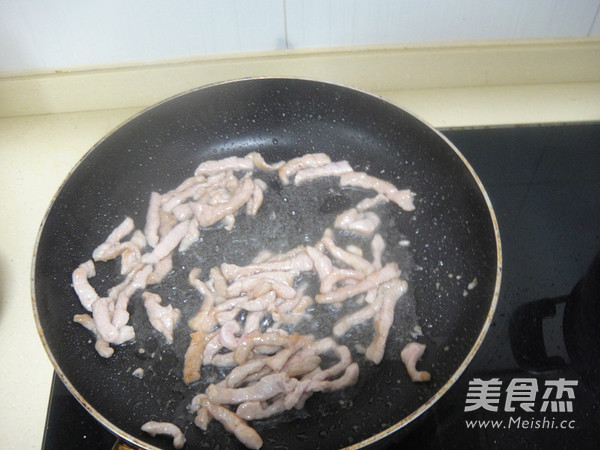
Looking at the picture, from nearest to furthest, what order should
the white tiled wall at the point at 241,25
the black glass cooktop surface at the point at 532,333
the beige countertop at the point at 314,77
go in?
the black glass cooktop surface at the point at 532,333 → the white tiled wall at the point at 241,25 → the beige countertop at the point at 314,77

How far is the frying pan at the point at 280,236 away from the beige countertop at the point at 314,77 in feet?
0.59

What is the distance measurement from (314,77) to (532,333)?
35.2 inches

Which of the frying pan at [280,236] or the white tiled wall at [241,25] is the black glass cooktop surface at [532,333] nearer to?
the frying pan at [280,236]

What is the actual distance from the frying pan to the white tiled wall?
→ 0.18 meters

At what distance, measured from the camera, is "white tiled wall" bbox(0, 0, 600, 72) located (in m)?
1.34

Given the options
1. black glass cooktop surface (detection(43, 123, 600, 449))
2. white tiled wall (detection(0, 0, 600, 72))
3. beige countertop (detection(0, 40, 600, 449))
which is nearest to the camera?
black glass cooktop surface (detection(43, 123, 600, 449))

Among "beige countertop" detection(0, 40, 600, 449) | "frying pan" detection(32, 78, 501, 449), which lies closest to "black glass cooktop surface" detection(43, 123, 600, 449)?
"frying pan" detection(32, 78, 501, 449)

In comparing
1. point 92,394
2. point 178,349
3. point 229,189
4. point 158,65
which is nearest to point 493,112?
point 229,189

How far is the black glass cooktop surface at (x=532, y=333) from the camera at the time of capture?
98cm

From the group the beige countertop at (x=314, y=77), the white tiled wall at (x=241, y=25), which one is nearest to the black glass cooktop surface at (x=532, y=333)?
the beige countertop at (x=314, y=77)

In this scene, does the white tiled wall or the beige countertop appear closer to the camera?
the white tiled wall

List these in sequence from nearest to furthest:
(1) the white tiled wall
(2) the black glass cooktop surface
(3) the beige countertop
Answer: (2) the black glass cooktop surface
(1) the white tiled wall
(3) the beige countertop

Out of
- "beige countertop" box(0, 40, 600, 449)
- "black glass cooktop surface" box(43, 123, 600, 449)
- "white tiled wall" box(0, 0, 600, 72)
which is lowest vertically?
"black glass cooktop surface" box(43, 123, 600, 449)

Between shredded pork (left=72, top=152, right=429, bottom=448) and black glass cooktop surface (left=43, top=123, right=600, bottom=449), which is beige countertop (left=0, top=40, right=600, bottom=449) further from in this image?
shredded pork (left=72, top=152, right=429, bottom=448)
